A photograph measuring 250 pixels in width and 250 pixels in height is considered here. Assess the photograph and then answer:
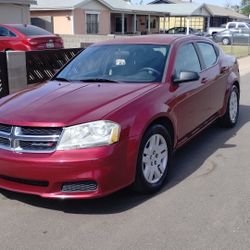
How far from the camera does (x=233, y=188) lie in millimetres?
4938

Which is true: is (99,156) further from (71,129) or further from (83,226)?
(83,226)

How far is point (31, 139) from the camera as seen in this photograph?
416 cm

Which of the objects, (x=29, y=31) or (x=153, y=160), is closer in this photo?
(x=153, y=160)

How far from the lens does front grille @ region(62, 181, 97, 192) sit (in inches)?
164

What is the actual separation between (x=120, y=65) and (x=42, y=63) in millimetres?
5216

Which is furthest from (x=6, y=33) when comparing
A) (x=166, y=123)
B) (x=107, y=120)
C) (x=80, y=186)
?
(x=80, y=186)

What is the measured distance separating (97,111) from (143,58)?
58.0 inches

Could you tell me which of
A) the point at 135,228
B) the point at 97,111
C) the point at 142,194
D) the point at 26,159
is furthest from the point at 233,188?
the point at 26,159

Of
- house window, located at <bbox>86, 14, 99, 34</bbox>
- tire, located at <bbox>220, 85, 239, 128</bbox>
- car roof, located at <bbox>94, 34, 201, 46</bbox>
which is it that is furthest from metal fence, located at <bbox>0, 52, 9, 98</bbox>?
house window, located at <bbox>86, 14, 99, 34</bbox>

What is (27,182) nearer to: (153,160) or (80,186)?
(80,186)

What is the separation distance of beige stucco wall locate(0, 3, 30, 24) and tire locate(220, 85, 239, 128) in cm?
2110

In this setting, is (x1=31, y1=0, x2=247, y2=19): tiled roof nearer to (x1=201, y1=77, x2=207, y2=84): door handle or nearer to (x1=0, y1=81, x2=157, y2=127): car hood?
(x1=201, y1=77, x2=207, y2=84): door handle

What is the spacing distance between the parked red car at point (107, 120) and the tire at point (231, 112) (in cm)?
119

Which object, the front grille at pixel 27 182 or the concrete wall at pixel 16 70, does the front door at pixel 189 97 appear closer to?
the front grille at pixel 27 182
